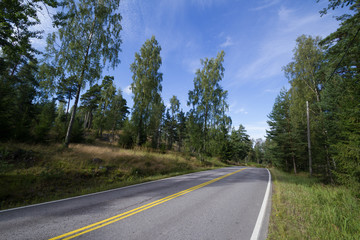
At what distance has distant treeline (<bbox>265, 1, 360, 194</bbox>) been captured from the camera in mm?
8172

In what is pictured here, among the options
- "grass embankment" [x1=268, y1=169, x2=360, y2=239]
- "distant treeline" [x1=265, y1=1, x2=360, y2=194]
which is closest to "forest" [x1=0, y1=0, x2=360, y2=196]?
"distant treeline" [x1=265, y1=1, x2=360, y2=194]

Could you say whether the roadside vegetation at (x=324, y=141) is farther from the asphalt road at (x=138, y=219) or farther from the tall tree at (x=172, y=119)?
the tall tree at (x=172, y=119)

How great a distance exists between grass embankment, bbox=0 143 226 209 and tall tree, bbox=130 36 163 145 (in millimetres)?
7277

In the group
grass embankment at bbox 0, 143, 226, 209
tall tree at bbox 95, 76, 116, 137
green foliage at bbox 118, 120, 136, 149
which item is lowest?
grass embankment at bbox 0, 143, 226, 209

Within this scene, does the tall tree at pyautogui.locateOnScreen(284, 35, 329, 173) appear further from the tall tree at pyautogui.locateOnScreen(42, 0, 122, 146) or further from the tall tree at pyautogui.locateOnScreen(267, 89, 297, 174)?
the tall tree at pyautogui.locateOnScreen(42, 0, 122, 146)

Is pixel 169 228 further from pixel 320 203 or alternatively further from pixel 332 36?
pixel 332 36

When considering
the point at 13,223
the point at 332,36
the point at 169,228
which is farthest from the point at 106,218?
the point at 332,36

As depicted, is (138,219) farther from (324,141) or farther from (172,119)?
(172,119)

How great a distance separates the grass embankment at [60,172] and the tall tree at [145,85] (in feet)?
23.9

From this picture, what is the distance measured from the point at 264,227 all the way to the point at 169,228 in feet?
8.34

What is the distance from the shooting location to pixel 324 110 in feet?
51.2

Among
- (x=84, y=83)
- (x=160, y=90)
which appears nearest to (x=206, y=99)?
(x=160, y=90)

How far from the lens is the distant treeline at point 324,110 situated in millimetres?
8172

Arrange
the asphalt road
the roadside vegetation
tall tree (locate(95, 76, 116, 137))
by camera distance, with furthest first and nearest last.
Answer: tall tree (locate(95, 76, 116, 137))
the roadside vegetation
the asphalt road
